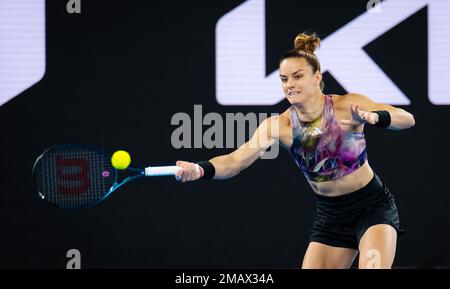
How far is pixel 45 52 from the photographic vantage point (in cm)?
653

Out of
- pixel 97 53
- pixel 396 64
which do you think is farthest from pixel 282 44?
pixel 97 53

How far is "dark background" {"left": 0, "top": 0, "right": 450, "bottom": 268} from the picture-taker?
6.56 m

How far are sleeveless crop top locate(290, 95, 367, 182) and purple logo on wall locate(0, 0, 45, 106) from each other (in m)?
2.22

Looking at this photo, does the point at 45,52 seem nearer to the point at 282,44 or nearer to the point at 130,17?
the point at 130,17

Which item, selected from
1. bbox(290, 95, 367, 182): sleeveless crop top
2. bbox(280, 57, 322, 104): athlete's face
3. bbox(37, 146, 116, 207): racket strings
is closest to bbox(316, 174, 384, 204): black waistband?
bbox(290, 95, 367, 182): sleeveless crop top

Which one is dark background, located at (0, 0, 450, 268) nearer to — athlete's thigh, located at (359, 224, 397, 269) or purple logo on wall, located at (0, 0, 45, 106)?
purple logo on wall, located at (0, 0, 45, 106)

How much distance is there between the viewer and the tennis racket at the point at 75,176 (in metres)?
5.40

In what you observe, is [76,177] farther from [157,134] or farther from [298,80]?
[298,80]

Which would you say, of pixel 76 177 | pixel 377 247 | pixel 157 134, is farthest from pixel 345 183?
pixel 157 134

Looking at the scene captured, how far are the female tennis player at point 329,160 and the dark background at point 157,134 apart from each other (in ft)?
3.79

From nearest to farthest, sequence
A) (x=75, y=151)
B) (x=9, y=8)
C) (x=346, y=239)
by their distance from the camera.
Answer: (x=346, y=239) < (x=75, y=151) < (x=9, y=8)

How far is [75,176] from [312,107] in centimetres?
154

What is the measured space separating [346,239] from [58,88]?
259 centimetres

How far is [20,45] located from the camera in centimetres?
652
